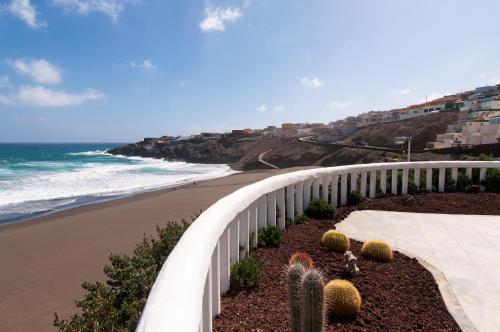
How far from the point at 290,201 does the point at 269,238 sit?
3.95ft

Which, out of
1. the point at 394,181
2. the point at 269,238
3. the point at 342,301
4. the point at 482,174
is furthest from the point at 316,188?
the point at 482,174

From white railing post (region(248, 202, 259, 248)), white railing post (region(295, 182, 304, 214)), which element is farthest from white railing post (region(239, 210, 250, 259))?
white railing post (region(295, 182, 304, 214))

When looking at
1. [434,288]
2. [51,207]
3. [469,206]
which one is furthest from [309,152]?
[434,288]

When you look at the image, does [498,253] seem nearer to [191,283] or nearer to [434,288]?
[434,288]

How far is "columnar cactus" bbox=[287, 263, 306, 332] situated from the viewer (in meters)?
1.95

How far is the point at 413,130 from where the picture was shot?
2363 inches

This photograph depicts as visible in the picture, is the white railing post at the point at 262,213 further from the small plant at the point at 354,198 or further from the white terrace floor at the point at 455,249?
the small plant at the point at 354,198

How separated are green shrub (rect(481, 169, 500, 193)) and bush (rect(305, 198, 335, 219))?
4.63m

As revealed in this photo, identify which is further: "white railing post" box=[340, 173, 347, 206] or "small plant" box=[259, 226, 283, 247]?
"white railing post" box=[340, 173, 347, 206]

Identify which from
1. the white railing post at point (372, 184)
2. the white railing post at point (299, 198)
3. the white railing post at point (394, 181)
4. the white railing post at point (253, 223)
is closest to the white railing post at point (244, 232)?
the white railing post at point (253, 223)

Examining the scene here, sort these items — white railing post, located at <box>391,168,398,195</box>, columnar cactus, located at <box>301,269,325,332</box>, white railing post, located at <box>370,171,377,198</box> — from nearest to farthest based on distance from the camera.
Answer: columnar cactus, located at <box>301,269,325,332</box>
white railing post, located at <box>370,171,377,198</box>
white railing post, located at <box>391,168,398,195</box>

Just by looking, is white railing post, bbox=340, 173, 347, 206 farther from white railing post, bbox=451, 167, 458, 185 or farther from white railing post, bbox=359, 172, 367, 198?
white railing post, bbox=451, 167, 458, 185

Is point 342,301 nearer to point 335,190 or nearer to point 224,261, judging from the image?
point 224,261

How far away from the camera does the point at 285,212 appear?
212 inches
